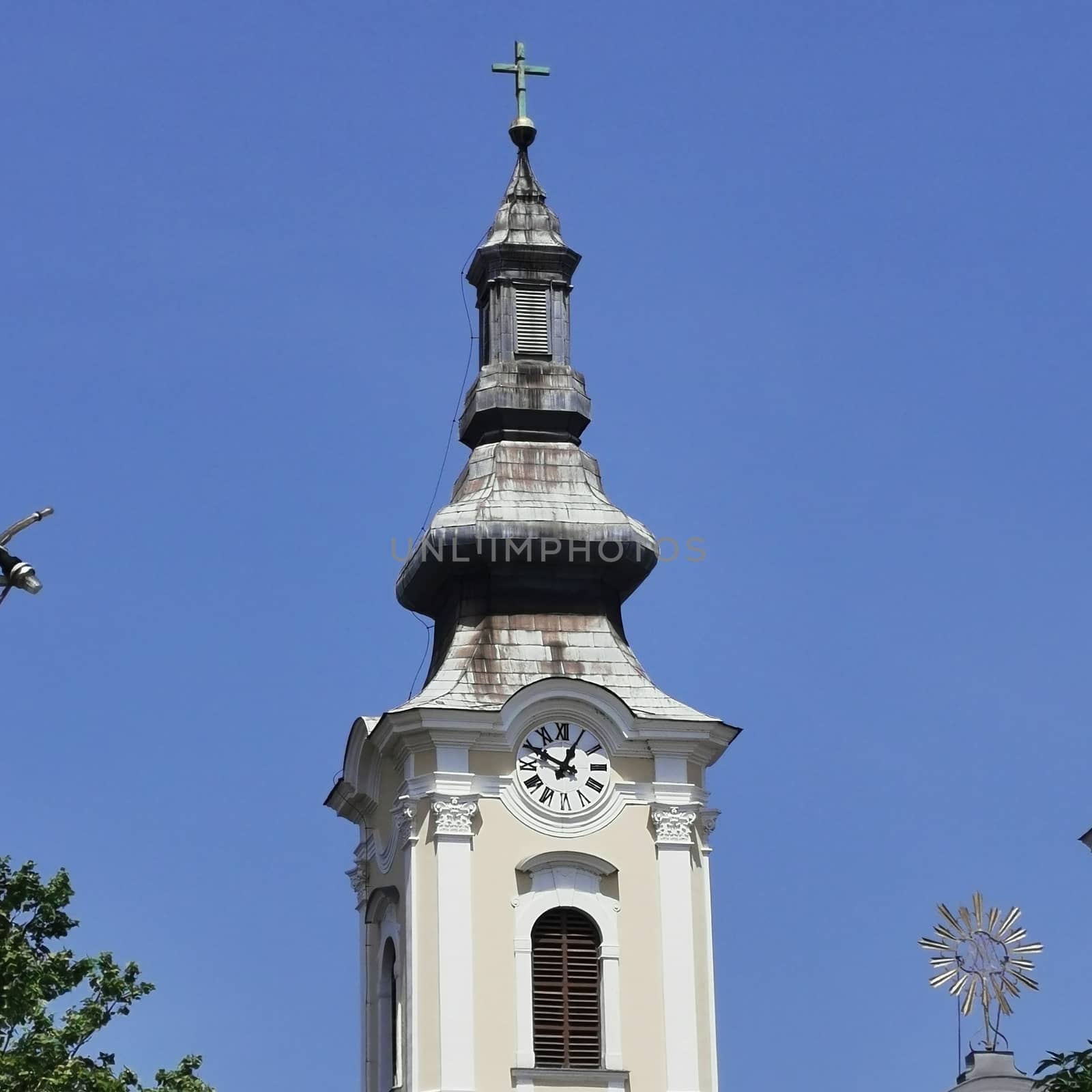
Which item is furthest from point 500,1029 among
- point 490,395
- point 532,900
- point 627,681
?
point 490,395

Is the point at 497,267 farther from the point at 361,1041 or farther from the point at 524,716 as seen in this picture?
the point at 361,1041

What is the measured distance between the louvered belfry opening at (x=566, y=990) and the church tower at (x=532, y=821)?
25 mm

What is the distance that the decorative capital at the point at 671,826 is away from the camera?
38.2 metres

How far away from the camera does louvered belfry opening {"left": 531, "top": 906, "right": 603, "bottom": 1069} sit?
122 feet

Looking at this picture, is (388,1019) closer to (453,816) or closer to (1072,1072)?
(453,816)

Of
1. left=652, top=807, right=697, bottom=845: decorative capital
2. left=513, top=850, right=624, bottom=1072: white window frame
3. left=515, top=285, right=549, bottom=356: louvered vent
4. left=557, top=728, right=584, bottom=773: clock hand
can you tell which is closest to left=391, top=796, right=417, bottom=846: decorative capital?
left=513, top=850, right=624, bottom=1072: white window frame

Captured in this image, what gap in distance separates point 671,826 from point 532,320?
297 inches

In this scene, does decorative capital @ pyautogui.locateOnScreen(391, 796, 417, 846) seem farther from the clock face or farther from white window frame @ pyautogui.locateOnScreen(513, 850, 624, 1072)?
white window frame @ pyautogui.locateOnScreen(513, 850, 624, 1072)

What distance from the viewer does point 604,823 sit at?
38094mm

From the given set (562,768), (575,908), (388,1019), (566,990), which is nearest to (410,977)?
(566,990)

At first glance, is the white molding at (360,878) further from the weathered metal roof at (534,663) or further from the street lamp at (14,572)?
the street lamp at (14,572)

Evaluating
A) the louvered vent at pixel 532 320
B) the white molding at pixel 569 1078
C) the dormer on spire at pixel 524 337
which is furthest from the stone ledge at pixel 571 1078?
the louvered vent at pixel 532 320

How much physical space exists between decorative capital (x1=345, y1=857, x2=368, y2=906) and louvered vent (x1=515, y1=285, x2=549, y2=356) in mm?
6952

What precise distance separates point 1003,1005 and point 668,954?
4241 mm
